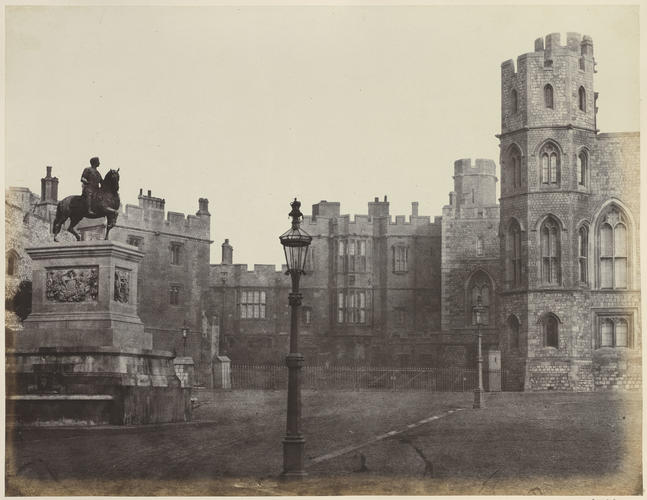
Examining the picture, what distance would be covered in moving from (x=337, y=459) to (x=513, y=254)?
27.9 m

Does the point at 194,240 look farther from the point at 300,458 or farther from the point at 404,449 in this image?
the point at 300,458

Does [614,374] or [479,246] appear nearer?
[614,374]

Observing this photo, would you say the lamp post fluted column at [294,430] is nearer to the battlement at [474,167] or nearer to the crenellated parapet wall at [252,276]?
the crenellated parapet wall at [252,276]

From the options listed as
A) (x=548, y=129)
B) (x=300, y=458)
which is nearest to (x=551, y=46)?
(x=548, y=129)

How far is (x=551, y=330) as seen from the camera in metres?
44.6

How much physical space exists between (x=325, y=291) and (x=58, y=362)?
47.5 metres

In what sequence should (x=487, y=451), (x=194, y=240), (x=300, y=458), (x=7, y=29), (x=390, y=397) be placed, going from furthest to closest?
(x=194, y=240) < (x=390, y=397) < (x=487, y=451) < (x=7, y=29) < (x=300, y=458)

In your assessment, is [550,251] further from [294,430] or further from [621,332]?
[294,430]

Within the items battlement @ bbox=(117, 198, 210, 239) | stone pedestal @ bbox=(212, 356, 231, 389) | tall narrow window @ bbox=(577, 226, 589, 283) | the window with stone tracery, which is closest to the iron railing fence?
stone pedestal @ bbox=(212, 356, 231, 389)

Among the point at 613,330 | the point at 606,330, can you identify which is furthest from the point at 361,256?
the point at 613,330

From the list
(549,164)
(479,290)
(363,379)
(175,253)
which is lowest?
(363,379)

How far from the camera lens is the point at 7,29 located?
1925 centimetres

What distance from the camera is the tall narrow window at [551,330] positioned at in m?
44.4

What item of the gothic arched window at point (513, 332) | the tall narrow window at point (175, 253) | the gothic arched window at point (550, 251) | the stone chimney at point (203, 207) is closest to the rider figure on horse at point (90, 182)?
the gothic arched window at point (550, 251)
